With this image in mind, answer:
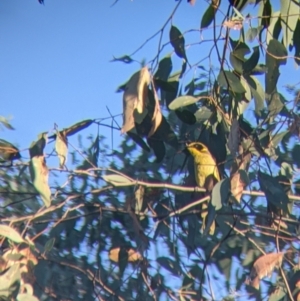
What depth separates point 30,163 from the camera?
283 centimetres

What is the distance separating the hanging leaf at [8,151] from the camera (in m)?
2.96

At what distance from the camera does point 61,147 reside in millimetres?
2883

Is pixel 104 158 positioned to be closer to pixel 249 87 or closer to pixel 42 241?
pixel 42 241

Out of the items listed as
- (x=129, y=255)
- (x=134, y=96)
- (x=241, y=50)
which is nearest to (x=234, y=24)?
(x=241, y=50)

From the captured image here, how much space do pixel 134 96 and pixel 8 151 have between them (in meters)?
0.61

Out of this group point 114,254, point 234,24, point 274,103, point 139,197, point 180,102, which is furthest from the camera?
point 114,254

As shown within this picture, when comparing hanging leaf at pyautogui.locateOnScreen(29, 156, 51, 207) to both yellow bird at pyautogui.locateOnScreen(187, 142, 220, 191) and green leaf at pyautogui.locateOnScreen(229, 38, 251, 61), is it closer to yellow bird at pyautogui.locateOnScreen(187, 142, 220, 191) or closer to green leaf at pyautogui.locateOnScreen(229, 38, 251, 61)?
yellow bird at pyautogui.locateOnScreen(187, 142, 220, 191)

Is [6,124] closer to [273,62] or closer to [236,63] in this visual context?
[236,63]

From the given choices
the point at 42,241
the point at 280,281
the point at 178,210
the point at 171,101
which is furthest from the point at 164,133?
the point at 42,241

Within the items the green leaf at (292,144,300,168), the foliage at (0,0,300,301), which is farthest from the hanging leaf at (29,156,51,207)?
the green leaf at (292,144,300,168)

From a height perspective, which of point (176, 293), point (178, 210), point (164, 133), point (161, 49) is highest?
point (161, 49)

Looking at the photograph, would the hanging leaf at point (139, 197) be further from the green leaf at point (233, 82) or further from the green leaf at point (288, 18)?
the green leaf at point (288, 18)

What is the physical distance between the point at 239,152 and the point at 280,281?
0.56m

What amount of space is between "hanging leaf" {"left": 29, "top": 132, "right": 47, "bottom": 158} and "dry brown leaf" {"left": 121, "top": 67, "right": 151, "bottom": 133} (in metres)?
0.47
